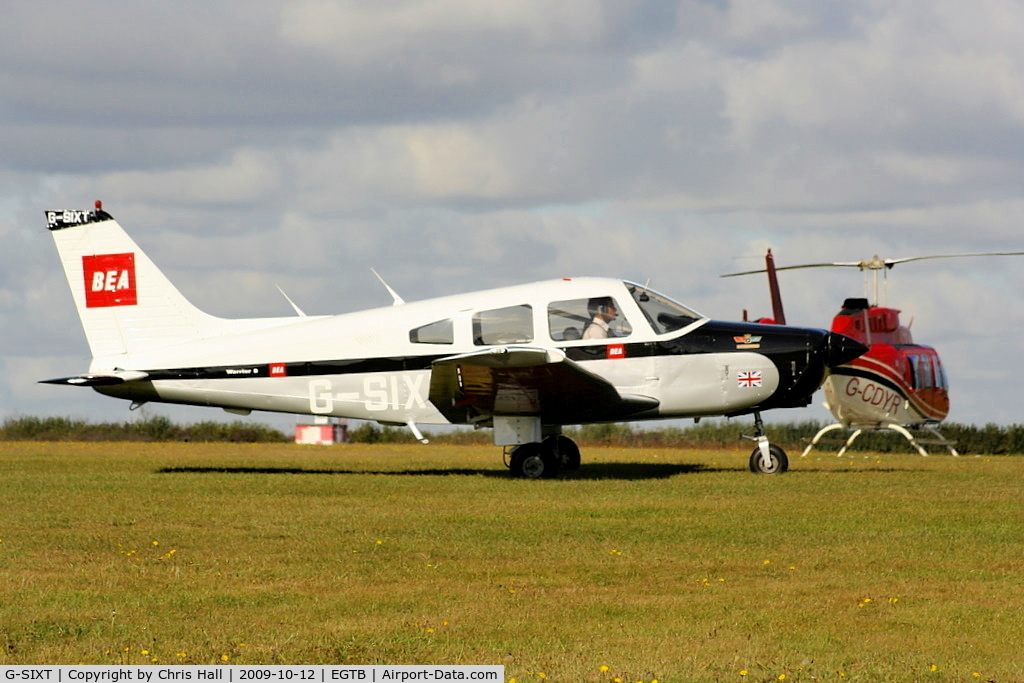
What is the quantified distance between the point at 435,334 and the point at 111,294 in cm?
490

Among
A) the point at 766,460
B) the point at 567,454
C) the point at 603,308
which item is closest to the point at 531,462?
the point at 567,454

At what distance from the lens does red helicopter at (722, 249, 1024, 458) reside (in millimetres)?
24984

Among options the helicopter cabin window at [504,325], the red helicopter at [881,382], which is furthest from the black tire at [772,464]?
the red helicopter at [881,382]

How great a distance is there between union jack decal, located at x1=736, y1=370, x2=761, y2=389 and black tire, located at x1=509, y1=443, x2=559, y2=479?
2889mm

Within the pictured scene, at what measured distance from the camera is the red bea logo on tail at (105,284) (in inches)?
688

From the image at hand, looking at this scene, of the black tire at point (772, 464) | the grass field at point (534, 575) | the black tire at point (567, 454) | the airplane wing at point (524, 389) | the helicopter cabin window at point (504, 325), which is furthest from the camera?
the black tire at point (567, 454)

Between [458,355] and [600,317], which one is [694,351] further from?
[458,355]

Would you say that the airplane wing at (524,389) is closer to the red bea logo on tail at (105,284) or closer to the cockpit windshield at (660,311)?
the cockpit windshield at (660,311)

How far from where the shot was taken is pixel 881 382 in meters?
25.0

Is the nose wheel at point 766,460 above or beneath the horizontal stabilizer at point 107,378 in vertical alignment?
beneath

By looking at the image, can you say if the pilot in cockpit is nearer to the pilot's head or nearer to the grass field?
the pilot's head

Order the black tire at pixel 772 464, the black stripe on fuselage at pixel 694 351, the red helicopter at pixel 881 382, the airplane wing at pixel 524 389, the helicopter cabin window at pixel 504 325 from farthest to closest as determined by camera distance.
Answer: the red helicopter at pixel 881 382 < the black tire at pixel 772 464 < the black stripe on fuselage at pixel 694 351 < the helicopter cabin window at pixel 504 325 < the airplane wing at pixel 524 389

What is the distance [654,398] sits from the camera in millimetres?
16734

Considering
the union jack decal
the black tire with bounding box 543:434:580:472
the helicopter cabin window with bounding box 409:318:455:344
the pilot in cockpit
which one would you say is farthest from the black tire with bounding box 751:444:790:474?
the helicopter cabin window with bounding box 409:318:455:344
